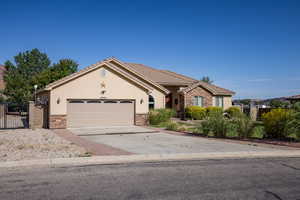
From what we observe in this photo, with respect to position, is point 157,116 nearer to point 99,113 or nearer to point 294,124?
point 99,113

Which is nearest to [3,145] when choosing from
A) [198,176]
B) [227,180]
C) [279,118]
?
[198,176]

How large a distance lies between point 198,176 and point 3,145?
28.0 feet

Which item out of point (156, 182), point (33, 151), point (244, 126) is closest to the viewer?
point (156, 182)

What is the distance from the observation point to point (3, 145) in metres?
11.2

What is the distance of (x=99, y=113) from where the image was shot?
65.4ft

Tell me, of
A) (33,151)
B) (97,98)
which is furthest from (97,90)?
(33,151)

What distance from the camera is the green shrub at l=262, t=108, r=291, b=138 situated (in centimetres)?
1405

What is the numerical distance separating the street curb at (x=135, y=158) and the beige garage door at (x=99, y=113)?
1057 cm

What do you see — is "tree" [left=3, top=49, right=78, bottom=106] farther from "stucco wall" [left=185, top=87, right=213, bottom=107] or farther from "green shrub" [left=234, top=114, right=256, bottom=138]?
"green shrub" [left=234, top=114, right=256, bottom=138]

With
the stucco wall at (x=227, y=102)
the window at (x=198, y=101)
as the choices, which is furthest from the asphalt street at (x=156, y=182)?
the stucco wall at (x=227, y=102)

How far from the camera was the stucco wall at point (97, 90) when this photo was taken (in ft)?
60.4

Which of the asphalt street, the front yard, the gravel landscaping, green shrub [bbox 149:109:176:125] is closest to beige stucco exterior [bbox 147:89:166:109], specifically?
green shrub [bbox 149:109:176:125]

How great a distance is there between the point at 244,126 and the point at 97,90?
10632 mm

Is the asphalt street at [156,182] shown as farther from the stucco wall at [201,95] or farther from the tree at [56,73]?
the tree at [56,73]
